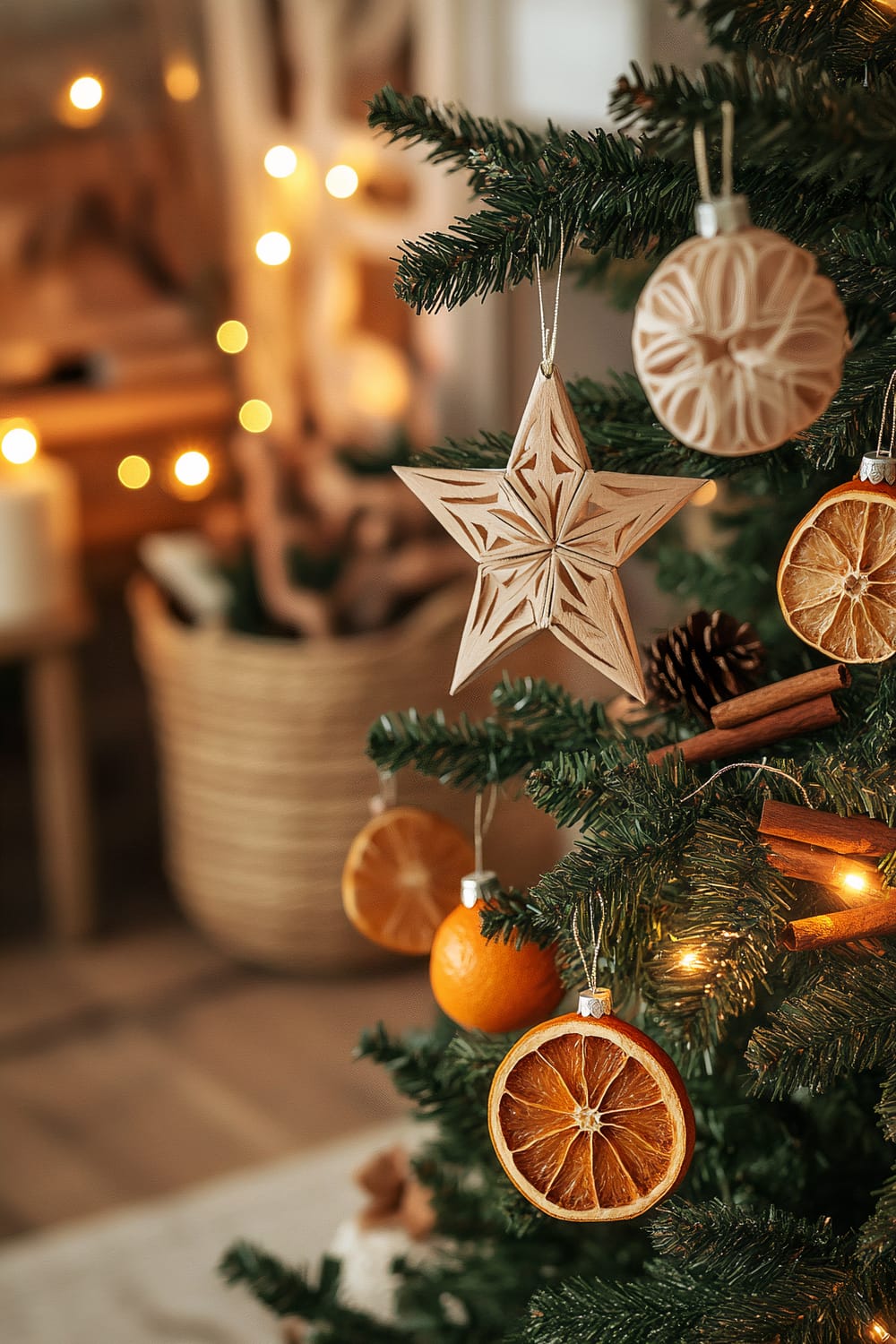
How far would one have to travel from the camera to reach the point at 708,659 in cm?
59

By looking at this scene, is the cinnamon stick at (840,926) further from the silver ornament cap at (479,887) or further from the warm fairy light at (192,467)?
the warm fairy light at (192,467)

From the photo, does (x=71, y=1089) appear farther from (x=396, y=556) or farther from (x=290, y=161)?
(x=290, y=161)

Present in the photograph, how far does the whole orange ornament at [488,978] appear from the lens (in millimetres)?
580

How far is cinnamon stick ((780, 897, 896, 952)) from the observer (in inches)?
19.8

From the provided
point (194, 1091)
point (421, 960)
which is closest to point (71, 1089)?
point (194, 1091)

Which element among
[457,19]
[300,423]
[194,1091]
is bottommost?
[194,1091]

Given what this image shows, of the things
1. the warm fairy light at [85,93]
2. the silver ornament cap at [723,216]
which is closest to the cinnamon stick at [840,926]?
the silver ornament cap at [723,216]

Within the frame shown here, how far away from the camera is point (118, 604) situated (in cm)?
229

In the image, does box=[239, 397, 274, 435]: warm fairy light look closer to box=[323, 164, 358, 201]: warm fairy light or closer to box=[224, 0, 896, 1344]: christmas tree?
box=[323, 164, 358, 201]: warm fairy light

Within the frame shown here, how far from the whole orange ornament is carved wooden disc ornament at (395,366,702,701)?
115 mm

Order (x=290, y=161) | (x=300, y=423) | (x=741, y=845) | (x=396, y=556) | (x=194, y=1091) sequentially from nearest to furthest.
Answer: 1. (x=741, y=845)
2. (x=194, y=1091)
3. (x=396, y=556)
4. (x=290, y=161)
5. (x=300, y=423)

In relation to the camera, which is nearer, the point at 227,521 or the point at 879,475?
the point at 879,475

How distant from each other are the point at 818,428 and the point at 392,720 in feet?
0.73

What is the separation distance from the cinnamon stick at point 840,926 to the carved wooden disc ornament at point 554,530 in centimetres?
10
